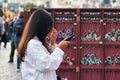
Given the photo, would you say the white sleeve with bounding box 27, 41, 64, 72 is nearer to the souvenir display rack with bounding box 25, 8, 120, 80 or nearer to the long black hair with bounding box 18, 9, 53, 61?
the long black hair with bounding box 18, 9, 53, 61

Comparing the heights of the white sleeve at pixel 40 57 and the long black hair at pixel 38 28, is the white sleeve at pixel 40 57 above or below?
below

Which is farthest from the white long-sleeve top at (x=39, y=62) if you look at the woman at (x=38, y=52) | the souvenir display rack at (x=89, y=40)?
the souvenir display rack at (x=89, y=40)

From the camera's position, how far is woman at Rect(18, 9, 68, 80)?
4762 mm

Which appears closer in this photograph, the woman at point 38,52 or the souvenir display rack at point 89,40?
the woman at point 38,52

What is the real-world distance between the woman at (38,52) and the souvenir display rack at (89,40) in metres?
4.18

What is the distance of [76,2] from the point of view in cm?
11619

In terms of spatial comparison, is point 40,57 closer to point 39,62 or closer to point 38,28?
point 39,62

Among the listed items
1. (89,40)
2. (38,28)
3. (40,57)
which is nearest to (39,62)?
(40,57)

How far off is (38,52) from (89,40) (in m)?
4.52

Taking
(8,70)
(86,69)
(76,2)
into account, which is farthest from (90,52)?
(76,2)

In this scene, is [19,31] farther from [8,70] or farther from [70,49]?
[70,49]

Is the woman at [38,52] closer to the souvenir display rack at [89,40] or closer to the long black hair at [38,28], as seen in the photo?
the long black hair at [38,28]

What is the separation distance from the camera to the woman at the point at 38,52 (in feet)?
15.6

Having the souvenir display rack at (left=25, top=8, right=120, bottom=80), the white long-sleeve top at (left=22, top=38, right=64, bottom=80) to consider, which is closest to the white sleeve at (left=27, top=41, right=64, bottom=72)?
the white long-sleeve top at (left=22, top=38, right=64, bottom=80)
